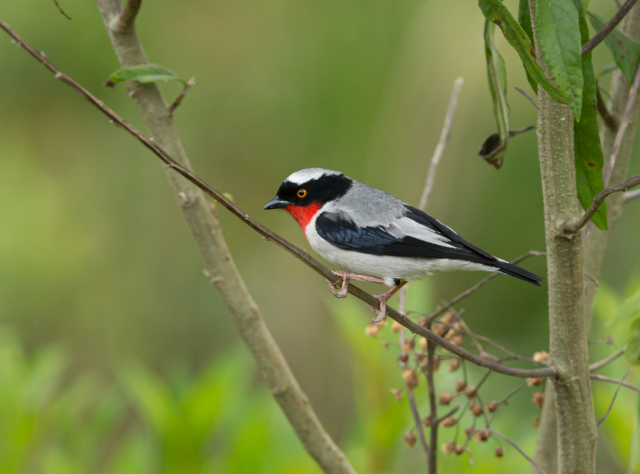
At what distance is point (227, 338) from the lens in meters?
5.26

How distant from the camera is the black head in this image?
2.19m

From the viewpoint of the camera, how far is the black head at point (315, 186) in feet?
7.17

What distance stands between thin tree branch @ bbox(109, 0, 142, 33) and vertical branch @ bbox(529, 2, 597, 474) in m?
0.97

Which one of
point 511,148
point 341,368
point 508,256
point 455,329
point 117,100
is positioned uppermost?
point 117,100

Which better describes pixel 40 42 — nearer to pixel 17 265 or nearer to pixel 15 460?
pixel 17 265

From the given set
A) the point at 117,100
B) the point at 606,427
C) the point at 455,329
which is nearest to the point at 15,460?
the point at 455,329

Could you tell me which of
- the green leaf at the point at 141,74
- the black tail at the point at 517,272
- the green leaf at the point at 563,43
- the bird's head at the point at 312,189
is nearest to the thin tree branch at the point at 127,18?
the green leaf at the point at 141,74

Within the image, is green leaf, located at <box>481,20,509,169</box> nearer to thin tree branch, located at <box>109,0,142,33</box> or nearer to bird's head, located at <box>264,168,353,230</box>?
bird's head, located at <box>264,168,353,230</box>

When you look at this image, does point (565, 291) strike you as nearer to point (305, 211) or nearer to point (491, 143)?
point (491, 143)

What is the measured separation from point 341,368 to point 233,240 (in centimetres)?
153

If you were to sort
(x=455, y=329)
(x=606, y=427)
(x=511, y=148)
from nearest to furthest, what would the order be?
(x=455, y=329) < (x=606, y=427) < (x=511, y=148)

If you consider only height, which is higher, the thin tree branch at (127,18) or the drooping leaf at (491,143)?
the thin tree branch at (127,18)

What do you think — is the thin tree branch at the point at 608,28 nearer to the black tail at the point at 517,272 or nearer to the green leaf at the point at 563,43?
the green leaf at the point at 563,43

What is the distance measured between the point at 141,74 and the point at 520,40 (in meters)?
0.92
